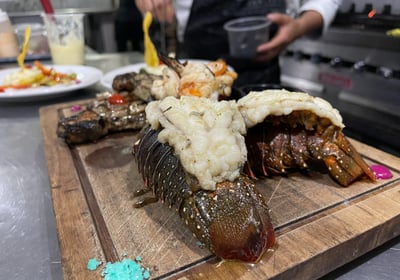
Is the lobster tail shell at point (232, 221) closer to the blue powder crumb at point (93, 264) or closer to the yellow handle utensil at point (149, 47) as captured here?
the blue powder crumb at point (93, 264)

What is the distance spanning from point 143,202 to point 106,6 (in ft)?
18.0

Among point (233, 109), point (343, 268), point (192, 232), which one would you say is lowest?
point (343, 268)

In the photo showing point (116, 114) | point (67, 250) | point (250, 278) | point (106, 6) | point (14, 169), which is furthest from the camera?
point (106, 6)

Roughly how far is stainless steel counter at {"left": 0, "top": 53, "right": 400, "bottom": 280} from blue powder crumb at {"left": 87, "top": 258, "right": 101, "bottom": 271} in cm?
12

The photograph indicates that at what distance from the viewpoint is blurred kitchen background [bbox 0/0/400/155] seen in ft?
6.77

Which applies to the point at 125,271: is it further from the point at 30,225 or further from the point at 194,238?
the point at 30,225

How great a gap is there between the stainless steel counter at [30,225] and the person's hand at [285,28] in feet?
5.71

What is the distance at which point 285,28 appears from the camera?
2.79 meters

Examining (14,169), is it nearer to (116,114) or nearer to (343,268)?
(116,114)

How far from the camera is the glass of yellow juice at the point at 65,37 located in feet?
10.3

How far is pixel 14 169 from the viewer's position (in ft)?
5.30

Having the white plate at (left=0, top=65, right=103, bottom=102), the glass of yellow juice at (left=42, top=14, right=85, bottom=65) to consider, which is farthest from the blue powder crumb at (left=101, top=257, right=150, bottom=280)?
the glass of yellow juice at (left=42, top=14, right=85, bottom=65)

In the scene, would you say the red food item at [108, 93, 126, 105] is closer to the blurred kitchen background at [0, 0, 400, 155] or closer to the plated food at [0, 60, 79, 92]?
the plated food at [0, 60, 79, 92]

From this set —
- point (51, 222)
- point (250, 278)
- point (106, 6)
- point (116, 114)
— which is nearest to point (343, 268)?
point (250, 278)
